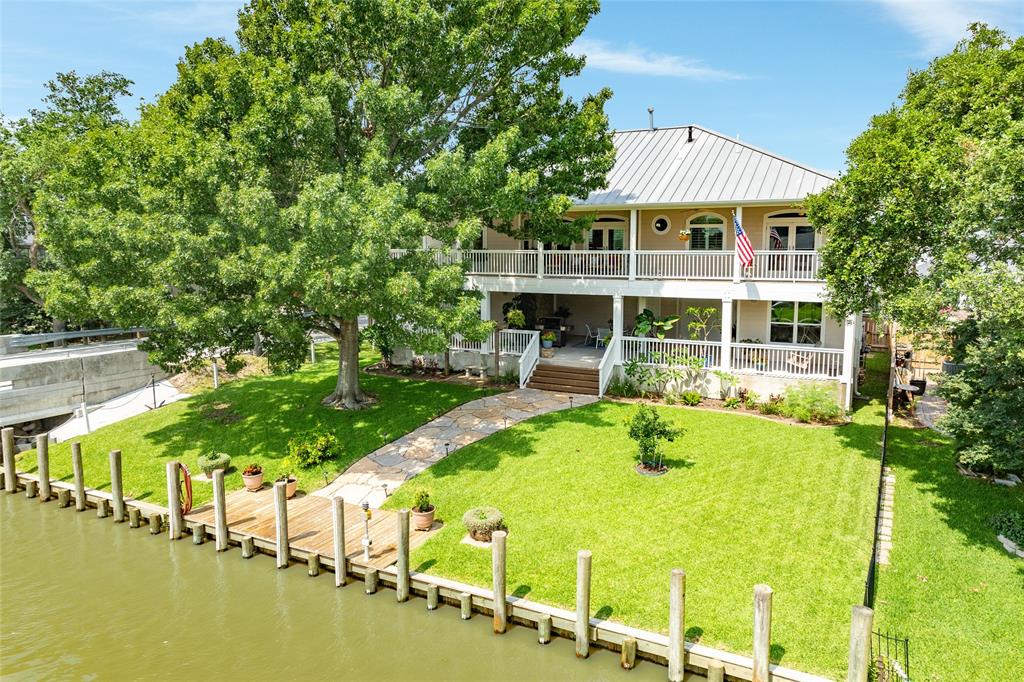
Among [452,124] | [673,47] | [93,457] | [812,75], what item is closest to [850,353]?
[812,75]

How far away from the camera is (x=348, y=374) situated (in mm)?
20375

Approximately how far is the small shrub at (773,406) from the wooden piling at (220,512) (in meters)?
14.8

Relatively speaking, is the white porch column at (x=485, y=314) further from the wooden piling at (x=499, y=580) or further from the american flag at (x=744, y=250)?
the wooden piling at (x=499, y=580)

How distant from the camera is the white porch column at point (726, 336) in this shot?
2003 cm

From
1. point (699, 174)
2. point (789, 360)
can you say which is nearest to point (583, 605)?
point (789, 360)

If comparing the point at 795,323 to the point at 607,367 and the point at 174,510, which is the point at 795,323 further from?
the point at 174,510

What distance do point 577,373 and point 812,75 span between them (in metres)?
12.2

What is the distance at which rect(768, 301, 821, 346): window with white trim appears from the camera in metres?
21.9

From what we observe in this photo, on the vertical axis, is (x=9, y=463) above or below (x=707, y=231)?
below

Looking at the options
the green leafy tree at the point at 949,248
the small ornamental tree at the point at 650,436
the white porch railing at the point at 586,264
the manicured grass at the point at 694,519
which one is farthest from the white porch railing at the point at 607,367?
the green leafy tree at the point at 949,248

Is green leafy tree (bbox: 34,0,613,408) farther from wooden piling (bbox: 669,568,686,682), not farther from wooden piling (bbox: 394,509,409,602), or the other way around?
wooden piling (bbox: 669,568,686,682)

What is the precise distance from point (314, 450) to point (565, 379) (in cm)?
909

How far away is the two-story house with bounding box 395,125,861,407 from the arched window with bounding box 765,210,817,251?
0.04 m

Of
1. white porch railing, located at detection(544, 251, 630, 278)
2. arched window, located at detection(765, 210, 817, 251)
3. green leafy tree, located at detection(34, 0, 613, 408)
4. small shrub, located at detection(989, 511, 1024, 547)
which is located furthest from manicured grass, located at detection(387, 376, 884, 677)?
arched window, located at detection(765, 210, 817, 251)
